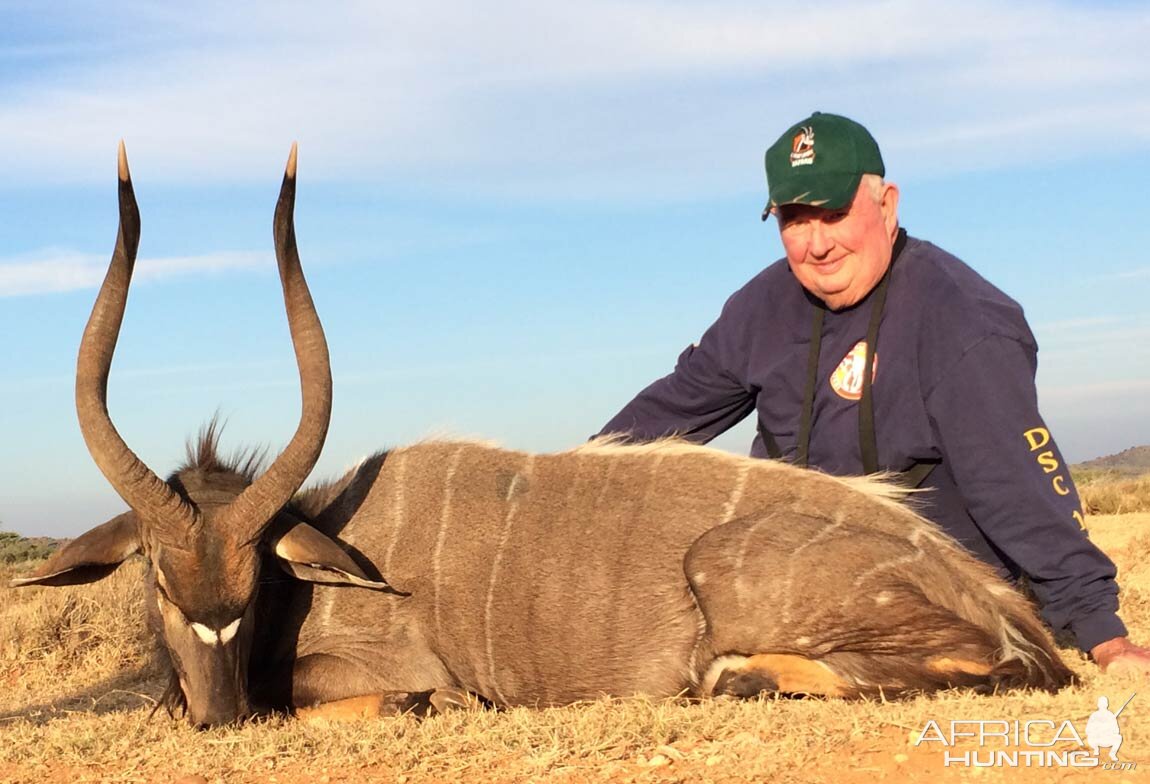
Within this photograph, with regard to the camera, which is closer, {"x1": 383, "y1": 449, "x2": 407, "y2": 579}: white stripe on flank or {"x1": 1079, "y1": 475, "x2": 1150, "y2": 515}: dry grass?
{"x1": 383, "y1": 449, "x2": 407, "y2": 579}: white stripe on flank

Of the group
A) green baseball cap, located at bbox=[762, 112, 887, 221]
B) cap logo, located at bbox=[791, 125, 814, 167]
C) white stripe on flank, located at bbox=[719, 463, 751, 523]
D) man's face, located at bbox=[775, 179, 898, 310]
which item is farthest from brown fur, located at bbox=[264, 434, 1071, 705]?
cap logo, located at bbox=[791, 125, 814, 167]

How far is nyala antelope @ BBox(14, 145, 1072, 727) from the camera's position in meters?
4.14

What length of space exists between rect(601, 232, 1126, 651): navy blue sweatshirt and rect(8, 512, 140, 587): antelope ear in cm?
216

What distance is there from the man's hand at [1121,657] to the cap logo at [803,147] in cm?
196

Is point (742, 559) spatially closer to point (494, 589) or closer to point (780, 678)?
point (780, 678)

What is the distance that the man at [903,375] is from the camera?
4.35 metres

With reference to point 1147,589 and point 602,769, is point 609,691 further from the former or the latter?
point 1147,589

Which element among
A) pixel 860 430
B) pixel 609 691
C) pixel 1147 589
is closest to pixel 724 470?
pixel 860 430

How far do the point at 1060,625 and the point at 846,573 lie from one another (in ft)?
2.59

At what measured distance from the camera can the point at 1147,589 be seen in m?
6.80

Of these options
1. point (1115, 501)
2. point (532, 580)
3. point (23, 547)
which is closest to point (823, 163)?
point (532, 580)

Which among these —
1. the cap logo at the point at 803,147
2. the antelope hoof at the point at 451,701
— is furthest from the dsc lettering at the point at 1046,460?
the antelope hoof at the point at 451,701

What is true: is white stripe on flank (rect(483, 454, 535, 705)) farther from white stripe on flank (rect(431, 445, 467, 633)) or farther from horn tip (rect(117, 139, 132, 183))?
horn tip (rect(117, 139, 132, 183))

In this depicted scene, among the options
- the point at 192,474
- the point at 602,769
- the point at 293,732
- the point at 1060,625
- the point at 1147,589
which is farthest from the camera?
the point at 1147,589
